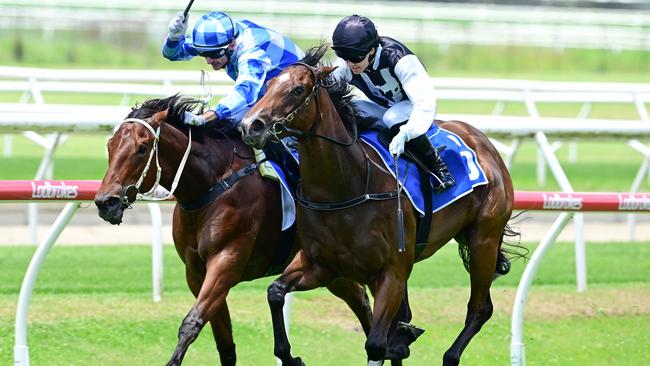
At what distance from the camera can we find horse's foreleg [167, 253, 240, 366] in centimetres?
485

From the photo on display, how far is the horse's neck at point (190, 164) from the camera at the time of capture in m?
5.14

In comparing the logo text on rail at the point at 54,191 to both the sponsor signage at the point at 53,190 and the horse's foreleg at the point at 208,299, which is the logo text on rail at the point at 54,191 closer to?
the sponsor signage at the point at 53,190

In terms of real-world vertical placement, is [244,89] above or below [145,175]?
above

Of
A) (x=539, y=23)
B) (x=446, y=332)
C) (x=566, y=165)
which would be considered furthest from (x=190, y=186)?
(x=539, y=23)

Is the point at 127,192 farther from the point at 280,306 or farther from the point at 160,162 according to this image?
the point at 280,306

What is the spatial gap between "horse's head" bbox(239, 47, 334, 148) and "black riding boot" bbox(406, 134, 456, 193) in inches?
25.9

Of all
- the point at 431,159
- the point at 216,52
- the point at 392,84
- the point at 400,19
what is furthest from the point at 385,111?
the point at 400,19

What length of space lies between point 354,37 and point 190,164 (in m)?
0.93

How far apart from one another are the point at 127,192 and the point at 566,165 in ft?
40.4

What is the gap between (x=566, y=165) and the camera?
16375mm

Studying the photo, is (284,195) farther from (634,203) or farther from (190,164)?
(634,203)

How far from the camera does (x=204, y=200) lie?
17.1 ft

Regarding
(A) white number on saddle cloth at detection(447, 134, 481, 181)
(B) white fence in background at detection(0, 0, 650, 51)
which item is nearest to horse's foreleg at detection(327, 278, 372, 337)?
(A) white number on saddle cloth at detection(447, 134, 481, 181)

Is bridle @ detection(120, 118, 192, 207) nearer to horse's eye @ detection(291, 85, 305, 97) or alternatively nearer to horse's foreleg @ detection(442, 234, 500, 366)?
horse's eye @ detection(291, 85, 305, 97)
